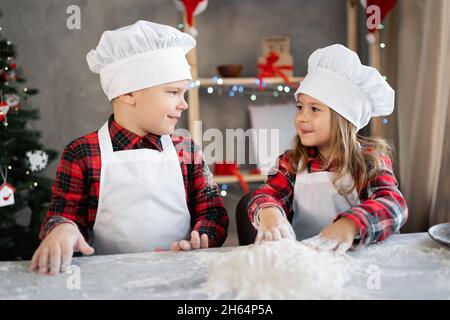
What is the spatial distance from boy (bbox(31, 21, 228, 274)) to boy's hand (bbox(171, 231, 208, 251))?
120 mm

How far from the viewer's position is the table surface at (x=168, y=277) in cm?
86

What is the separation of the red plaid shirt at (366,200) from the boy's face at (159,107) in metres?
0.32

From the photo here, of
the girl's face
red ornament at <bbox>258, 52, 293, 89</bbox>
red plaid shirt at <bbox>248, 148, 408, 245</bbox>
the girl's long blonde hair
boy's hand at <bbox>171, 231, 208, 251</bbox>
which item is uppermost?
red ornament at <bbox>258, 52, 293, 89</bbox>

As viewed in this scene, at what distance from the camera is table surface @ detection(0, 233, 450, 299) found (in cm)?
86

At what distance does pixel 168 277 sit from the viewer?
951 mm

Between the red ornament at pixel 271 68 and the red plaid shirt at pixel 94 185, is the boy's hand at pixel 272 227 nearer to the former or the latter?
the red plaid shirt at pixel 94 185

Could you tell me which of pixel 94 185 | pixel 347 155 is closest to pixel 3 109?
pixel 94 185

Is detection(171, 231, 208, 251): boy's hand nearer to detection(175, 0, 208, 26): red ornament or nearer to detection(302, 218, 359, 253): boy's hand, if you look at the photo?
detection(302, 218, 359, 253): boy's hand

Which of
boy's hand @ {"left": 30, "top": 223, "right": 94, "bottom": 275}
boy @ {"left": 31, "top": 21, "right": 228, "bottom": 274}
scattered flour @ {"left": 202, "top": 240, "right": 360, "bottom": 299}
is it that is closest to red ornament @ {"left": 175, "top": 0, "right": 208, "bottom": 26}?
boy @ {"left": 31, "top": 21, "right": 228, "bottom": 274}

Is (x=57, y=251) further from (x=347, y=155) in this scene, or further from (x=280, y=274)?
(x=347, y=155)

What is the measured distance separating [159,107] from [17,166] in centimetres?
156

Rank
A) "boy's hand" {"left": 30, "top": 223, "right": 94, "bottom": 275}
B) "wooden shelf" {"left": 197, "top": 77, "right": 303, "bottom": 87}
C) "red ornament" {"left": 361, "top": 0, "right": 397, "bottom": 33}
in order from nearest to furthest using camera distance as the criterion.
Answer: "boy's hand" {"left": 30, "top": 223, "right": 94, "bottom": 275}, "red ornament" {"left": 361, "top": 0, "right": 397, "bottom": 33}, "wooden shelf" {"left": 197, "top": 77, "right": 303, "bottom": 87}

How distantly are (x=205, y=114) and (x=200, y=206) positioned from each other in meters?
1.76
